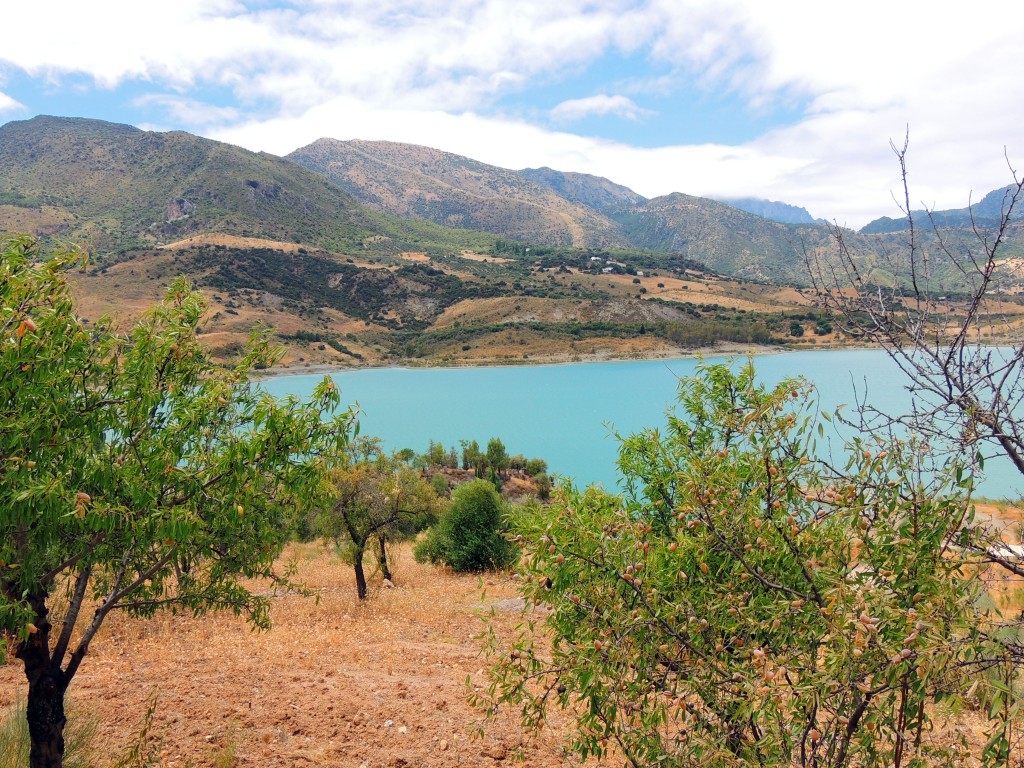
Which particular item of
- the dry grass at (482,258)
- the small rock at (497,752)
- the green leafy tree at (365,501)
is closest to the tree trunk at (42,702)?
the small rock at (497,752)

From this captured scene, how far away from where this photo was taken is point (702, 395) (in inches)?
225

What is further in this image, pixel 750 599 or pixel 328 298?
pixel 328 298

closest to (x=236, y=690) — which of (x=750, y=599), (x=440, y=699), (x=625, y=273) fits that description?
(x=440, y=699)

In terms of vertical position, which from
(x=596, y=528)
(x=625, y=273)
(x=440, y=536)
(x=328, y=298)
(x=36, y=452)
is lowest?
(x=440, y=536)

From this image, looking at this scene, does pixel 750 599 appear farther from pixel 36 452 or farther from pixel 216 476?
pixel 36 452

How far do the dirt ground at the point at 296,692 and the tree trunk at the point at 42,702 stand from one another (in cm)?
101

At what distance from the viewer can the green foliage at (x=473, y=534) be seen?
866 inches

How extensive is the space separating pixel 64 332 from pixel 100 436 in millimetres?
861

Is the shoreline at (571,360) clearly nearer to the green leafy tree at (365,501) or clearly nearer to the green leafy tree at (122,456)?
the green leafy tree at (365,501)

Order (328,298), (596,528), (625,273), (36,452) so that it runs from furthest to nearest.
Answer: (625,273) → (328,298) → (36,452) → (596,528)

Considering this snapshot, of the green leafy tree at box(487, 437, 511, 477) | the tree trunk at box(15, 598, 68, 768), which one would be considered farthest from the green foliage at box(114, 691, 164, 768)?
the green leafy tree at box(487, 437, 511, 477)

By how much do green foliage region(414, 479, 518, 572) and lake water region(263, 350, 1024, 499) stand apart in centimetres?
2052

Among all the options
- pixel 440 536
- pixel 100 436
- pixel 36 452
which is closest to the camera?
pixel 36 452

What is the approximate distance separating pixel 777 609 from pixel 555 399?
235ft
